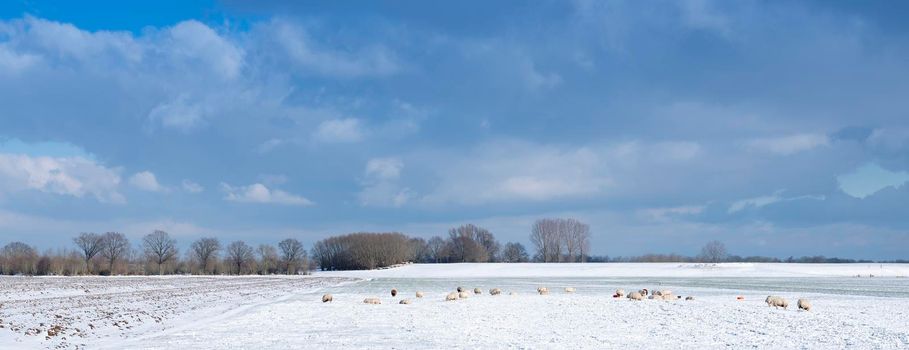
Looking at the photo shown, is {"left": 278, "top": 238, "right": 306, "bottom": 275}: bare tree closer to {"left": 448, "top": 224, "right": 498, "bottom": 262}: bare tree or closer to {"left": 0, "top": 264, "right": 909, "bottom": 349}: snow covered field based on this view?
{"left": 448, "top": 224, "right": 498, "bottom": 262}: bare tree

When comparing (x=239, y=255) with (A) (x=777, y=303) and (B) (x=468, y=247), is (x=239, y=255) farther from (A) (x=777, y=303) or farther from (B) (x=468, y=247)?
(A) (x=777, y=303)

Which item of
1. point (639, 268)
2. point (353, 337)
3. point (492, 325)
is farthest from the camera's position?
point (639, 268)

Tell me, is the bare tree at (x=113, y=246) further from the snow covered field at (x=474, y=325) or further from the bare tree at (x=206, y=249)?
the snow covered field at (x=474, y=325)

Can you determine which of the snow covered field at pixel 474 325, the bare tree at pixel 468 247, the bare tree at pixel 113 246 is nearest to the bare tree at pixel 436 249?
the bare tree at pixel 468 247

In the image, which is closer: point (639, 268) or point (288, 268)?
point (639, 268)

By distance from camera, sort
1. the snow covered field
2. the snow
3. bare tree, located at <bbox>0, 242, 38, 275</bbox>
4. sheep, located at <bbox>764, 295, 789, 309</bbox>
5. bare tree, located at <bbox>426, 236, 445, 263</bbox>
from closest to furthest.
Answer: the snow covered field, sheep, located at <bbox>764, 295, 789, 309</bbox>, the snow, bare tree, located at <bbox>0, 242, 38, 275</bbox>, bare tree, located at <bbox>426, 236, 445, 263</bbox>

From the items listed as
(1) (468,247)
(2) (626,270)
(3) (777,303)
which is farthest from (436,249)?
(3) (777,303)

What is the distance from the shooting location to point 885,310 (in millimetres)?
30016

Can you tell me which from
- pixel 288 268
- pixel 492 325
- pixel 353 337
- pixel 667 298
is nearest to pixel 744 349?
pixel 492 325

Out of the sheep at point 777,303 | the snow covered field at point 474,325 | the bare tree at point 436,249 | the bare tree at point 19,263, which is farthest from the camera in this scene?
the bare tree at point 436,249

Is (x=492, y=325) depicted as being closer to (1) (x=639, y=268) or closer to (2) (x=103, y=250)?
(1) (x=639, y=268)

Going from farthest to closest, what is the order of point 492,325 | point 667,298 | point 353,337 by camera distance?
point 667,298
point 492,325
point 353,337

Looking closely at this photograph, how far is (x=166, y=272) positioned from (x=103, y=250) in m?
34.2

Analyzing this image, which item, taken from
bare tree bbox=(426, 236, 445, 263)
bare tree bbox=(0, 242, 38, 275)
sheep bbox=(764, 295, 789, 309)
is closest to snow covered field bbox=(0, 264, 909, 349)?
→ sheep bbox=(764, 295, 789, 309)
